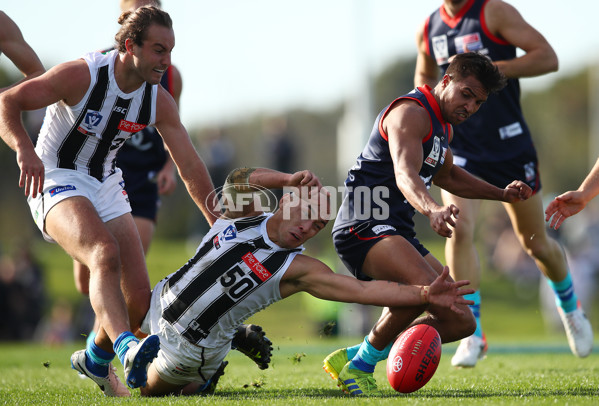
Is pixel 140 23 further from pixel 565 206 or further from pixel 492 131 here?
pixel 492 131

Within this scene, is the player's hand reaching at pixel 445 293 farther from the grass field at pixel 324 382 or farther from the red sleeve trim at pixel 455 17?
the red sleeve trim at pixel 455 17

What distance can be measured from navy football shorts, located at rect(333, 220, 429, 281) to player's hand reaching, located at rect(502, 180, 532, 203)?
765mm

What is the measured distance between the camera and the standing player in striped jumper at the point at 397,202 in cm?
539

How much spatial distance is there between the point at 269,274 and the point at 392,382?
111 cm

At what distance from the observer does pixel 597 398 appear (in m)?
4.89

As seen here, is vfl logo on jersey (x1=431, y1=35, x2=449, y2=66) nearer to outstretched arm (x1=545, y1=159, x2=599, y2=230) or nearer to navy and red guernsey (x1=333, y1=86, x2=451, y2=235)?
navy and red guernsey (x1=333, y1=86, x2=451, y2=235)

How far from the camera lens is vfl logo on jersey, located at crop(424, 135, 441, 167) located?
562cm

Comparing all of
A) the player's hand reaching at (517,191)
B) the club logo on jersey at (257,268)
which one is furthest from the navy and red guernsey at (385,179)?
the club logo on jersey at (257,268)

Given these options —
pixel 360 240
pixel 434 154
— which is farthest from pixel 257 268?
pixel 434 154

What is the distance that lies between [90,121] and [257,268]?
5.88ft

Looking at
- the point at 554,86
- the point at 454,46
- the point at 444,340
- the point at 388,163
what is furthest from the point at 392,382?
the point at 554,86

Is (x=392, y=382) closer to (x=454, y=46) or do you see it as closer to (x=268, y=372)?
(x=268, y=372)

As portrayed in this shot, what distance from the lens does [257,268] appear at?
5.05 metres

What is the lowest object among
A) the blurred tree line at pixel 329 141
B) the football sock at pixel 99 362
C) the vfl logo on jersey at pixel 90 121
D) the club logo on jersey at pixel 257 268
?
the blurred tree line at pixel 329 141
